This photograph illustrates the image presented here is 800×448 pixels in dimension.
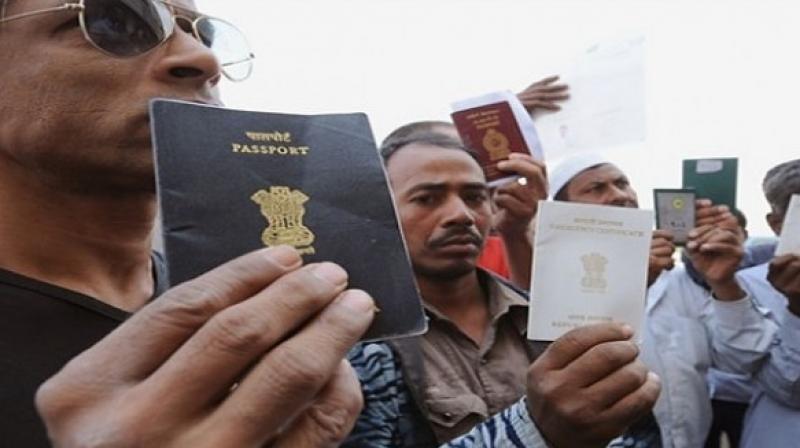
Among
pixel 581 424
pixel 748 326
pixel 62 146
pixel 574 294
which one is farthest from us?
pixel 748 326

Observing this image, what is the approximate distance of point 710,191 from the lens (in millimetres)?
2705

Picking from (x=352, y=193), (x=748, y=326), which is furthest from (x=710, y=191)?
(x=352, y=193)

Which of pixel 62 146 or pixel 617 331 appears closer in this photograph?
pixel 62 146

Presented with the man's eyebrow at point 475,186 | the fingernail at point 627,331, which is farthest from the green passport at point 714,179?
the fingernail at point 627,331

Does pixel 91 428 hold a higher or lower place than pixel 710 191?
higher

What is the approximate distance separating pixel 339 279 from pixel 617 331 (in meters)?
0.78

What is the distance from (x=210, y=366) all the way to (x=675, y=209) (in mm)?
2476

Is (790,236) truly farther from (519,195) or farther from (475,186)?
(475,186)

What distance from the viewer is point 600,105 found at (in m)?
2.37

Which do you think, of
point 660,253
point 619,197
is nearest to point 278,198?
point 660,253

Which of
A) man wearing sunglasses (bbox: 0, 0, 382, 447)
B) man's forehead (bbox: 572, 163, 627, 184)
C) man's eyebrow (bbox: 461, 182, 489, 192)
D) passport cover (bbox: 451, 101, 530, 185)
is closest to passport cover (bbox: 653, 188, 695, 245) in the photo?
man's forehead (bbox: 572, 163, 627, 184)

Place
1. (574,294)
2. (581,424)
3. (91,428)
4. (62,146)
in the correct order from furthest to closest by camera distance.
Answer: (574,294) < (581,424) < (62,146) < (91,428)

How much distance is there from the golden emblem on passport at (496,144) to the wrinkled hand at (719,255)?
91 cm

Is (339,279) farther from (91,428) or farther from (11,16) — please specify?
(11,16)
